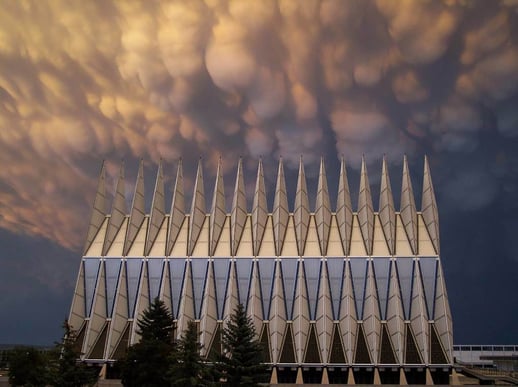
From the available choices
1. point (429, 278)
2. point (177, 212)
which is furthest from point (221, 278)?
point (429, 278)

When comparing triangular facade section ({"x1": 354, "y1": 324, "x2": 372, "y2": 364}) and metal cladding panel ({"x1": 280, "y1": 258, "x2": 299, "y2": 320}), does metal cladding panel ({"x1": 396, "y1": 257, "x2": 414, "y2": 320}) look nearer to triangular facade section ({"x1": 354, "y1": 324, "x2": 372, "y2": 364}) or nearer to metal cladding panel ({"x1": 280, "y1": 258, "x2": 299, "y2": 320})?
triangular facade section ({"x1": 354, "y1": 324, "x2": 372, "y2": 364})

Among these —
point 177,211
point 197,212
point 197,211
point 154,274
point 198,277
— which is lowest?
point 198,277

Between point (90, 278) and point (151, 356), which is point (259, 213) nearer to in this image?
point (90, 278)

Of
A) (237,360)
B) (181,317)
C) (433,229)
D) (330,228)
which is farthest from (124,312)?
(433,229)

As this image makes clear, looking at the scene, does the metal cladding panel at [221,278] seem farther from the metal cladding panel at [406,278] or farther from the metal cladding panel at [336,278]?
the metal cladding panel at [406,278]

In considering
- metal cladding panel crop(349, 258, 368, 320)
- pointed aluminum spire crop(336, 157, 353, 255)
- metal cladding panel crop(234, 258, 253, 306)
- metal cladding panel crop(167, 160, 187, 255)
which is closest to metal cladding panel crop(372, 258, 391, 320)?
metal cladding panel crop(349, 258, 368, 320)

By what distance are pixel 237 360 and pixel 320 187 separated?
31269 millimetres

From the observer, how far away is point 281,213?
58125mm

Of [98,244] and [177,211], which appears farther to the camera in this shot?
[98,244]

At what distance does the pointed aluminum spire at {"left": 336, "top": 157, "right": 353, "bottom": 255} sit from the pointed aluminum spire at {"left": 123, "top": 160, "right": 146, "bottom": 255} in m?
23.0

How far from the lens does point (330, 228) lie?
58.8 m

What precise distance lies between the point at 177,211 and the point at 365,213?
69.5ft

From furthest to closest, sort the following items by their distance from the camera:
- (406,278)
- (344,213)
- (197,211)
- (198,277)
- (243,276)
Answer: (197,211)
(344,213)
(198,277)
(243,276)
(406,278)

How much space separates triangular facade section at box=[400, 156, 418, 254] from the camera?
5619cm
